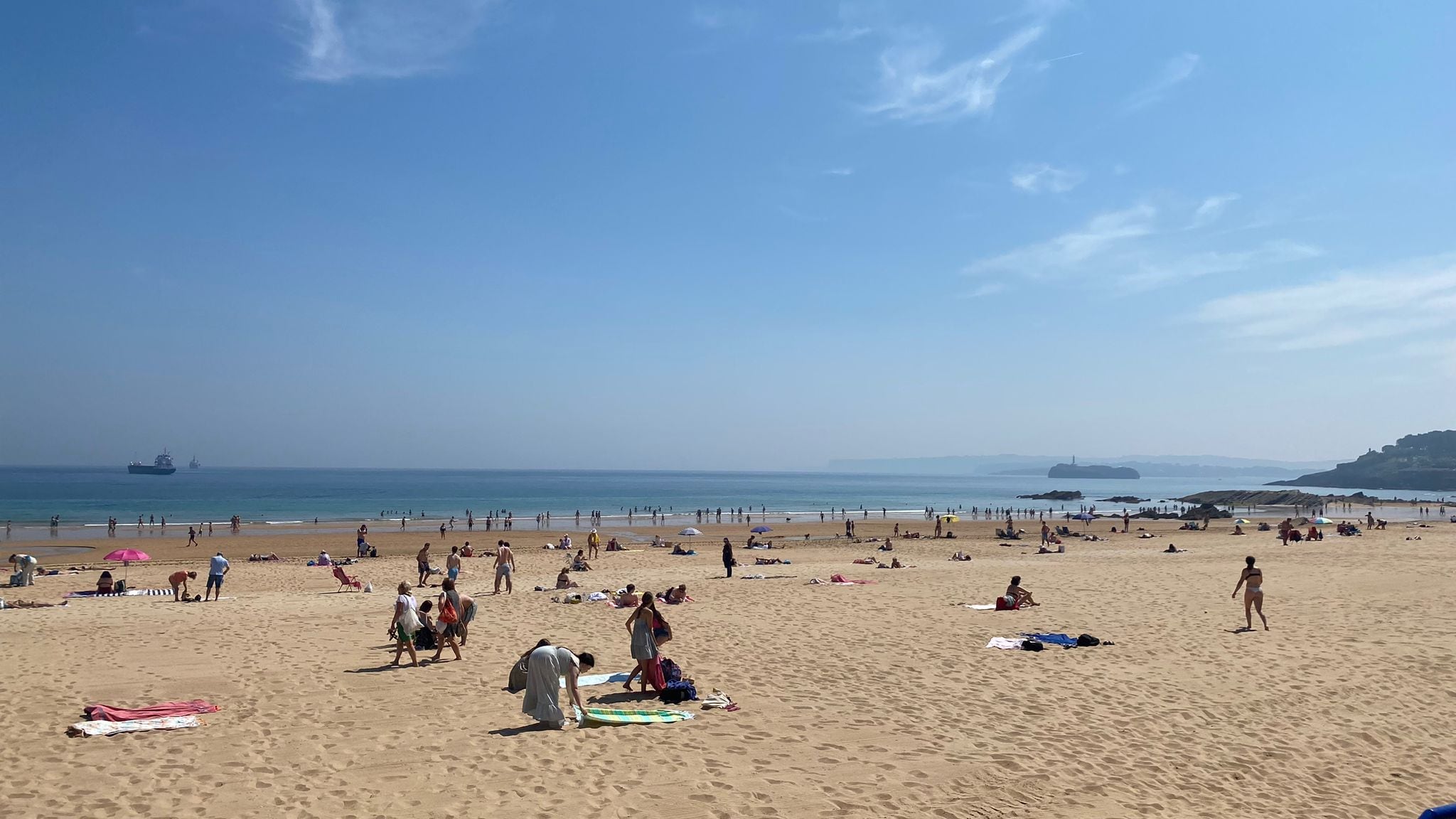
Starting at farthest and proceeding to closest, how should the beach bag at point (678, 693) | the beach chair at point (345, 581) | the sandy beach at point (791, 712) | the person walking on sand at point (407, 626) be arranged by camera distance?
the beach chair at point (345, 581)
the person walking on sand at point (407, 626)
the beach bag at point (678, 693)
the sandy beach at point (791, 712)

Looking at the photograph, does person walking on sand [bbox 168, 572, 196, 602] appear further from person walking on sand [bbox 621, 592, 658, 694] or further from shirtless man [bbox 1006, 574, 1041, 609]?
shirtless man [bbox 1006, 574, 1041, 609]

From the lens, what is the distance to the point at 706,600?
17.9 m

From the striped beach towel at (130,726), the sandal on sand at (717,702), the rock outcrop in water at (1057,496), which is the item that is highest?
the striped beach towel at (130,726)

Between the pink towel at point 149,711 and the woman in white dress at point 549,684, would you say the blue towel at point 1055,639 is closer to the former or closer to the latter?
the woman in white dress at point 549,684

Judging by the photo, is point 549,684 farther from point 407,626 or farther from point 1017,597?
point 1017,597

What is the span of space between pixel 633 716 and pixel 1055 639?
773 cm

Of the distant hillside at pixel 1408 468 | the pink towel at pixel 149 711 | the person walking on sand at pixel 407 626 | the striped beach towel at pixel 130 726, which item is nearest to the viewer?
the striped beach towel at pixel 130 726

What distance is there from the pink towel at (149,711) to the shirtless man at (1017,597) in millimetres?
13808

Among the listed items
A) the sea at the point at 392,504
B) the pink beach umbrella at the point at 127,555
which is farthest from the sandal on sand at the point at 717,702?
the sea at the point at 392,504

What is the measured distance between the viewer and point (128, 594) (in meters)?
19.3

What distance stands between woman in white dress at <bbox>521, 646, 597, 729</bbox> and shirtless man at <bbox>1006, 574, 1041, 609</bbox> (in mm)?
10601

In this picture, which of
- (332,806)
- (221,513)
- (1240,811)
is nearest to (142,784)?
(332,806)

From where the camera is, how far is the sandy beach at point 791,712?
264 inches

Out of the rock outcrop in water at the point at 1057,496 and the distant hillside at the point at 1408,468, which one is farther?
the distant hillside at the point at 1408,468
